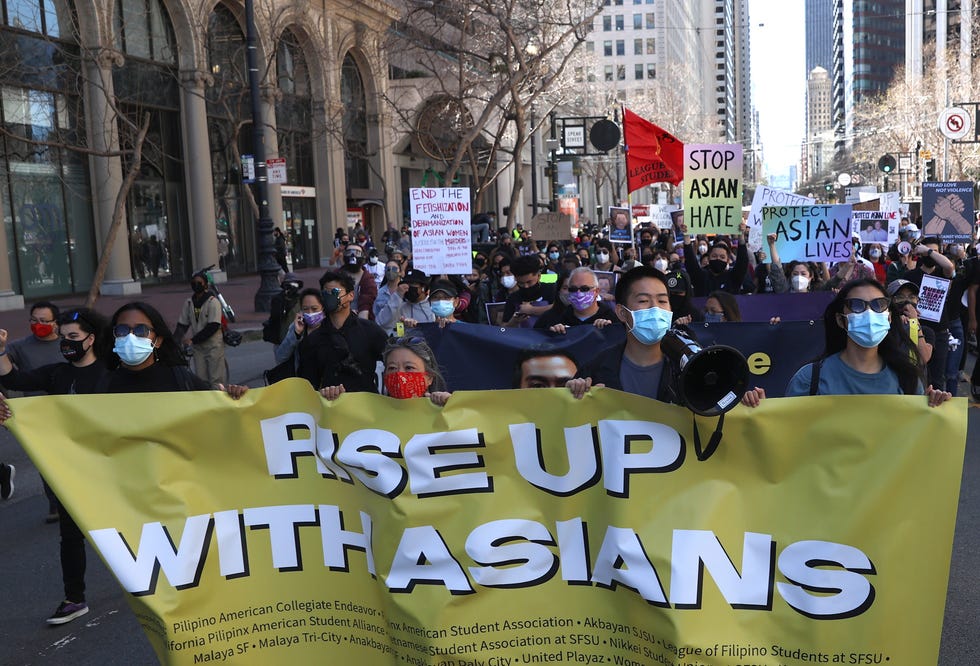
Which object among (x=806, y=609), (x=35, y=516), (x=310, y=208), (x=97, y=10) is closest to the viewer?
(x=806, y=609)

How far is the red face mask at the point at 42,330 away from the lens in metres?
7.38

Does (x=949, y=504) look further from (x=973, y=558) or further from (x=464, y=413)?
(x=973, y=558)

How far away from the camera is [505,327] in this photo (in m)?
7.92

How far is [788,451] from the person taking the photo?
3.45 meters

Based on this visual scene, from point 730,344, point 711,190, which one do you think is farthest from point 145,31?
point 730,344

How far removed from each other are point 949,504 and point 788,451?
53cm

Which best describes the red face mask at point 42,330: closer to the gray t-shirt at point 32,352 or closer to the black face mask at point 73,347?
the gray t-shirt at point 32,352

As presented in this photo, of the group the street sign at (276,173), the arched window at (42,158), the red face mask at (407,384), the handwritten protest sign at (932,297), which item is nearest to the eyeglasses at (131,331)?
the red face mask at (407,384)

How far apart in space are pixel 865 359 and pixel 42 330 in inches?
224

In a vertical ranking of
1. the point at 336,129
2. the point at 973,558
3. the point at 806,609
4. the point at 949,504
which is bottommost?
the point at 973,558

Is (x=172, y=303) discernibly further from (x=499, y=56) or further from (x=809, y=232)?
(x=809, y=232)

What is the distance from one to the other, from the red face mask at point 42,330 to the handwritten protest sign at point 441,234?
4046 mm

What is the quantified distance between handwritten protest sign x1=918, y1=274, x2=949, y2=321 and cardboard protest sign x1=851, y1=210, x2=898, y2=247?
295 inches

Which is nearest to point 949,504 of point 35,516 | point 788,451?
point 788,451
